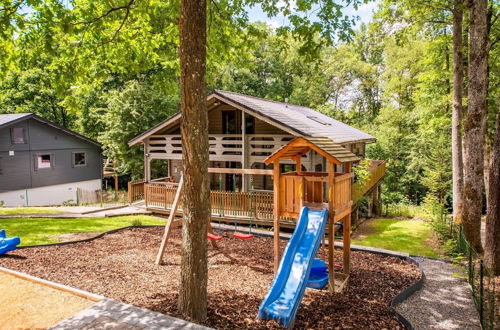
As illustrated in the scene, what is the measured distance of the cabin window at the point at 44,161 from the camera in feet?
93.0

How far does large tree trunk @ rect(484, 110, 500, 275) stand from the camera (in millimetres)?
8477

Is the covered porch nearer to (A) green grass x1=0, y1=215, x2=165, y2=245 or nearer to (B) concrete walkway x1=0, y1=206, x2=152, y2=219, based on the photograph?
(B) concrete walkway x1=0, y1=206, x2=152, y2=219

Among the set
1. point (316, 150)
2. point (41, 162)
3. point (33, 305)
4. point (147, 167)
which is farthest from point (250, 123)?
point (41, 162)

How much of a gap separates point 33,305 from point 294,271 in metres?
4.98

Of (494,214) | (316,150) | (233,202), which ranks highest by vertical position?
(316,150)

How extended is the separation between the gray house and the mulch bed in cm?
1903

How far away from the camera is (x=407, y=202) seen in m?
34.3

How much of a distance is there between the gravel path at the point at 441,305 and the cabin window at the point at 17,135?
27903 millimetres

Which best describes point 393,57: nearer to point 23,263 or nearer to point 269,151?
point 269,151

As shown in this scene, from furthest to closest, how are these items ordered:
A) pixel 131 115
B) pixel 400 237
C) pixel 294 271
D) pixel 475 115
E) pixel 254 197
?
pixel 131 115 < pixel 400 237 < pixel 254 197 < pixel 475 115 < pixel 294 271

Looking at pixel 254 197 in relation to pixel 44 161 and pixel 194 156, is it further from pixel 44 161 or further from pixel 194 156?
pixel 44 161

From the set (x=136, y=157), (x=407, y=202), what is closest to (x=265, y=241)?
→ (x=136, y=157)

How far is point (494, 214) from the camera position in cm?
870

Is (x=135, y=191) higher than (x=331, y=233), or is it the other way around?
(x=135, y=191)
